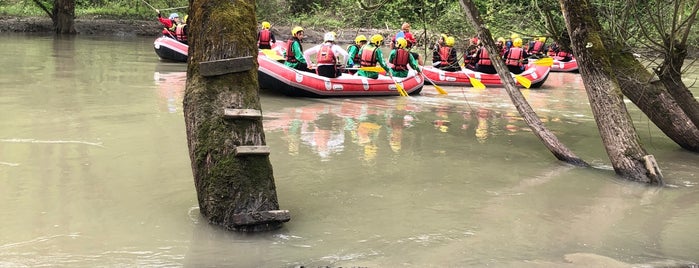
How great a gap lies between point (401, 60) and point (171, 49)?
22.4 ft

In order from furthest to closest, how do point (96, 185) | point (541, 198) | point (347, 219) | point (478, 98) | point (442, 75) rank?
point (442, 75) < point (478, 98) < point (541, 198) < point (96, 185) < point (347, 219)

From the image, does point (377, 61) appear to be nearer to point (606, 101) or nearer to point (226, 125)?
point (606, 101)

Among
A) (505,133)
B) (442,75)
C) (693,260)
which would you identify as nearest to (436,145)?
(505,133)

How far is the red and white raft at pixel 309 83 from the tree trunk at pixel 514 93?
488cm

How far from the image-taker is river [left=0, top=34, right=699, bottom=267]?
4.82 meters

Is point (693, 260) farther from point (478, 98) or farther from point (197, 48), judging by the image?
point (478, 98)

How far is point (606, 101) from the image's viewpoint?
7.48m

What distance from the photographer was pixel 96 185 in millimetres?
6191

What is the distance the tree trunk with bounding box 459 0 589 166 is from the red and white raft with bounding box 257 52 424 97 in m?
4.88

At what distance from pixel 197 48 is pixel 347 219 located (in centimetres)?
176

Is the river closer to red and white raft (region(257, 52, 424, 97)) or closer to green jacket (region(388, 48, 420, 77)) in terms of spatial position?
red and white raft (region(257, 52, 424, 97))

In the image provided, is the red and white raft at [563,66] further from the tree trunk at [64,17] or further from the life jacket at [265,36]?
the tree trunk at [64,17]

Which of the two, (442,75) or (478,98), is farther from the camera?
(442,75)

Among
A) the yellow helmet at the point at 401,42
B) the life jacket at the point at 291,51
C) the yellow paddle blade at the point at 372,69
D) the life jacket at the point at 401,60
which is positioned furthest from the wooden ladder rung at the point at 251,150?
the life jacket at the point at 401,60
